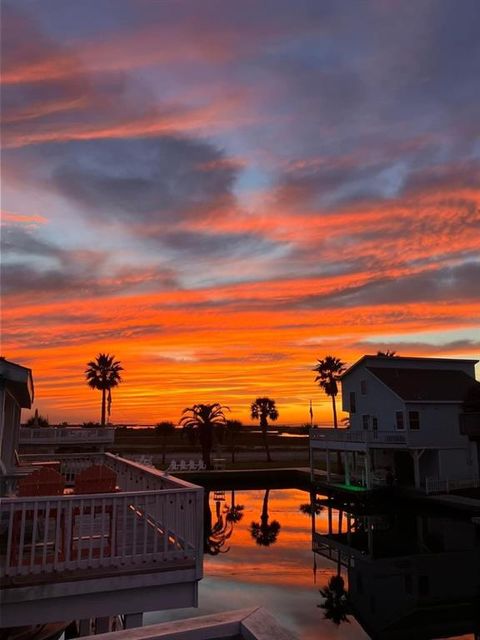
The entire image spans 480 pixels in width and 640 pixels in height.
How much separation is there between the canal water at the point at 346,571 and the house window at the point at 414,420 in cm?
672

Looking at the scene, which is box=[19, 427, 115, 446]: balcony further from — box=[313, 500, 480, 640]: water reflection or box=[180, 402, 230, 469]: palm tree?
box=[180, 402, 230, 469]: palm tree

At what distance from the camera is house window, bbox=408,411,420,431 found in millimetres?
36625

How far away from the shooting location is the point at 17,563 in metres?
6.93

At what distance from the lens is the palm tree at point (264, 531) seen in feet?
81.6

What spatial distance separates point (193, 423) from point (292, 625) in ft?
123

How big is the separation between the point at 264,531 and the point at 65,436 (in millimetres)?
11823

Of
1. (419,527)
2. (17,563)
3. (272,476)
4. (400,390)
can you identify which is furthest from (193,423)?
(17,563)

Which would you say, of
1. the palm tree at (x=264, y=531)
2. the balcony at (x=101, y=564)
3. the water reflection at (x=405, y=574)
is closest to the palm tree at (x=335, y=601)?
the water reflection at (x=405, y=574)

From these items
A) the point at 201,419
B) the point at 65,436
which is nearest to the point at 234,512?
the point at 65,436

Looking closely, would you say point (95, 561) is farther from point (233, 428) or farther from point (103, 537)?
point (233, 428)

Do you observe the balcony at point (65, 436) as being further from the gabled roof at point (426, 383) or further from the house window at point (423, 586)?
the gabled roof at point (426, 383)

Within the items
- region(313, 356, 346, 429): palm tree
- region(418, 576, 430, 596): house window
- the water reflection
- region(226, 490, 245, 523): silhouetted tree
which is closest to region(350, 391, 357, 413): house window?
region(313, 356, 346, 429): palm tree

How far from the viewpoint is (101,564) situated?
22.8 ft

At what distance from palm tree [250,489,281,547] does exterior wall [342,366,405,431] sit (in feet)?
44.2
